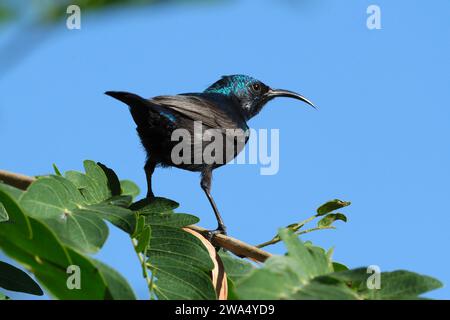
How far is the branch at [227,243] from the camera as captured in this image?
2400 millimetres

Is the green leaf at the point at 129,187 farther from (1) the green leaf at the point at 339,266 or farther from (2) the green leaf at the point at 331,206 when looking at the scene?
(1) the green leaf at the point at 339,266

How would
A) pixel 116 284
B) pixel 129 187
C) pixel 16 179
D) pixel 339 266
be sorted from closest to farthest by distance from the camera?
pixel 116 284
pixel 16 179
pixel 339 266
pixel 129 187

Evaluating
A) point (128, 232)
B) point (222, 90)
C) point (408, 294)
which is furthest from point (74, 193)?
point (222, 90)

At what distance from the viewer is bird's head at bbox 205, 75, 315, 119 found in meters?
7.47

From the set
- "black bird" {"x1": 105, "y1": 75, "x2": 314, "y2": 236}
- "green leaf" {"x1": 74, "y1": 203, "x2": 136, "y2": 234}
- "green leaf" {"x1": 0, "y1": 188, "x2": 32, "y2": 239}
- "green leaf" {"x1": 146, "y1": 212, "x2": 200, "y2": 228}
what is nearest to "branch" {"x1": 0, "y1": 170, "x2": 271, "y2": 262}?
"green leaf" {"x1": 146, "y1": 212, "x2": 200, "y2": 228}

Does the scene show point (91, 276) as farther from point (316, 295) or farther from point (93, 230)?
point (316, 295)

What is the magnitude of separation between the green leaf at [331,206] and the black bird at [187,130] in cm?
A: 185

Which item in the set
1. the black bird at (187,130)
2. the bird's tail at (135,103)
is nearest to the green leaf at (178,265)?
the bird's tail at (135,103)

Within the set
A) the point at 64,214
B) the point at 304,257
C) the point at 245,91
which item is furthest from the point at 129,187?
the point at 245,91

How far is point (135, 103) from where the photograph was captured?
5.16m

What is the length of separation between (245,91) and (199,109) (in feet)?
5.93

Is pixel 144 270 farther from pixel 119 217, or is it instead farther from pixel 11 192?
pixel 11 192

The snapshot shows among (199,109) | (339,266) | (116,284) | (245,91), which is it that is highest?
(245,91)

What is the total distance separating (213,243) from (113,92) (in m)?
2.06
